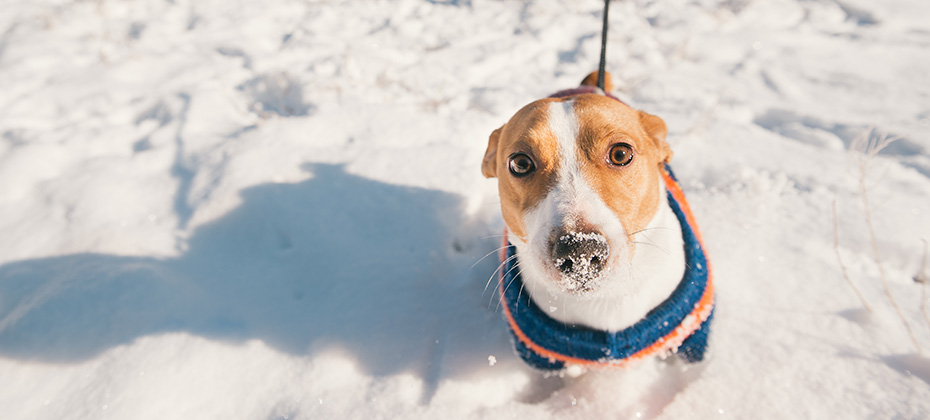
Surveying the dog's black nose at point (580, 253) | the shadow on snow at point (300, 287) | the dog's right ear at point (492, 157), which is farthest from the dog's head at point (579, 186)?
the shadow on snow at point (300, 287)

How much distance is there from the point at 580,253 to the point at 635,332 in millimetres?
538

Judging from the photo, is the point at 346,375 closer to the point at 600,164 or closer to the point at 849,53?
the point at 600,164

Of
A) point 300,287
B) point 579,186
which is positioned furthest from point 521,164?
point 300,287

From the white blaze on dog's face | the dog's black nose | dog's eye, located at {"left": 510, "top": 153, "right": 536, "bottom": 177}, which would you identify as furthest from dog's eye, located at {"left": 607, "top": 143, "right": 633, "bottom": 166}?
the dog's black nose

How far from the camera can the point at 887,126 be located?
2.67 meters

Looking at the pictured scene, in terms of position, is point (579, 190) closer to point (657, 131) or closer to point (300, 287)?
point (657, 131)

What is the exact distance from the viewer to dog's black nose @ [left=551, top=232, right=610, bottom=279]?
1.12 meters

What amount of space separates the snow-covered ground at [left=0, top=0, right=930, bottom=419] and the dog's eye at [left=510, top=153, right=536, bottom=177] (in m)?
0.90

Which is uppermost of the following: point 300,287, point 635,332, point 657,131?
point 657,131

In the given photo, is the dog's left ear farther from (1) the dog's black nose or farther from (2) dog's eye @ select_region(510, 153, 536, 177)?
(1) the dog's black nose

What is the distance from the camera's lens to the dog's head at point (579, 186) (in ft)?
3.79

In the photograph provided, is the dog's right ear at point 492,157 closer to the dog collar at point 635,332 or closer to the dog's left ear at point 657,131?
the dog collar at point 635,332

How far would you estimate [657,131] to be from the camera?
166cm

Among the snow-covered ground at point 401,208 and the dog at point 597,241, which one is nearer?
the dog at point 597,241
